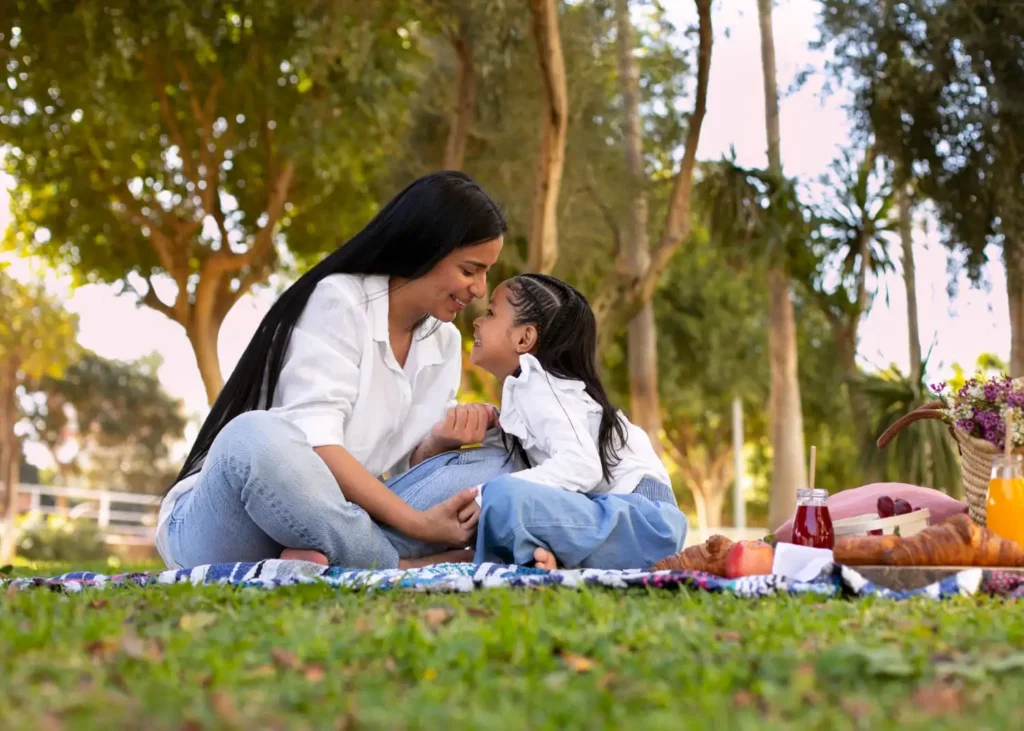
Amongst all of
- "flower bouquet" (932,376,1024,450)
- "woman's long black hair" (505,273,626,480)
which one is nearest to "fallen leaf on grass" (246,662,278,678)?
"woman's long black hair" (505,273,626,480)

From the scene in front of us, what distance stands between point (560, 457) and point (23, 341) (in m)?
19.8

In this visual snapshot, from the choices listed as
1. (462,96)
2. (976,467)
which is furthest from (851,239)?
(976,467)

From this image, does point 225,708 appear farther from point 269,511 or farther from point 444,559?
point 444,559

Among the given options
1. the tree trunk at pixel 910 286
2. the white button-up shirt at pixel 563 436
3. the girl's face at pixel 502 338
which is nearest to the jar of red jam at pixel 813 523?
the white button-up shirt at pixel 563 436

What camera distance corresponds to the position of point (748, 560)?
12.0 feet

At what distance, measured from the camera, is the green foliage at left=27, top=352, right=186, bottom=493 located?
1439 inches

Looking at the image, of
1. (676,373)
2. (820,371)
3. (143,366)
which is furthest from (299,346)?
(143,366)

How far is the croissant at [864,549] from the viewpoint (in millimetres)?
3531

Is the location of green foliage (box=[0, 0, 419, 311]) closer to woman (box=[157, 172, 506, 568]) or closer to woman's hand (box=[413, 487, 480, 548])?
woman (box=[157, 172, 506, 568])

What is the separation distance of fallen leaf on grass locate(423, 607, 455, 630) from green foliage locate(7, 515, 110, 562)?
1885 centimetres

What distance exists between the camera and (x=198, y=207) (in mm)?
14438

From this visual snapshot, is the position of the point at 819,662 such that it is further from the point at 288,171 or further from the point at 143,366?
the point at 143,366

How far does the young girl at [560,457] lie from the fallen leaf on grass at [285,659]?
1741 mm

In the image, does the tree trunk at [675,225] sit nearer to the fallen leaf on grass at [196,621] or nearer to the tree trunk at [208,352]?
the tree trunk at [208,352]
